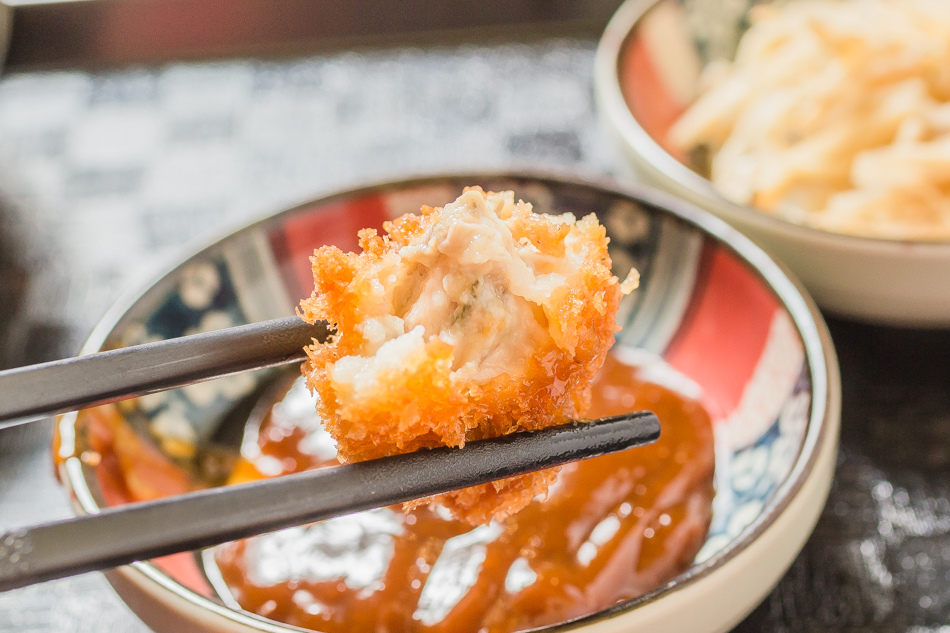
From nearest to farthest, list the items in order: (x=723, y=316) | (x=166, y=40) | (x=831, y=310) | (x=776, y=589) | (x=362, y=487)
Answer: (x=362, y=487)
(x=776, y=589)
(x=723, y=316)
(x=831, y=310)
(x=166, y=40)

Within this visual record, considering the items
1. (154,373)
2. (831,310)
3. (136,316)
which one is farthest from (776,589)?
(136,316)

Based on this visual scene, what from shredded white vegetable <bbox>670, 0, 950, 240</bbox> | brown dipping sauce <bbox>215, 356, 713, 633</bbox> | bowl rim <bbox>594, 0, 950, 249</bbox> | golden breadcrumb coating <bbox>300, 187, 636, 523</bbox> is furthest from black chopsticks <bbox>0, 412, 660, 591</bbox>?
shredded white vegetable <bbox>670, 0, 950, 240</bbox>

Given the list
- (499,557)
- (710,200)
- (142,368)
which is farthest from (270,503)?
(710,200)

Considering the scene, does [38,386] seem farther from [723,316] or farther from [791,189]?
[791,189]

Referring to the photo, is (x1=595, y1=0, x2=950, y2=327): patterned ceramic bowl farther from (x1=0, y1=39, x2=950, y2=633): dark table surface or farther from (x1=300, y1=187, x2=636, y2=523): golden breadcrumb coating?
(x1=300, y1=187, x2=636, y2=523): golden breadcrumb coating

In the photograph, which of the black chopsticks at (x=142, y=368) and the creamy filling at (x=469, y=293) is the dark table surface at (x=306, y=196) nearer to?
the black chopsticks at (x=142, y=368)

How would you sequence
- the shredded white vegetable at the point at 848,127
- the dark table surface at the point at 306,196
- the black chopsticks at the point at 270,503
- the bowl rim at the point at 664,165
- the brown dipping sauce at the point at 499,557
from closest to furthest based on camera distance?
the black chopsticks at the point at 270,503
the brown dipping sauce at the point at 499,557
the dark table surface at the point at 306,196
the bowl rim at the point at 664,165
the shredded white vegetable at the point at 848,127

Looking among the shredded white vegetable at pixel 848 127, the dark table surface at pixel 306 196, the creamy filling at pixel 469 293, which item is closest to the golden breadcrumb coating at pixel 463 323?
the creamy filling at pixel 469 293
